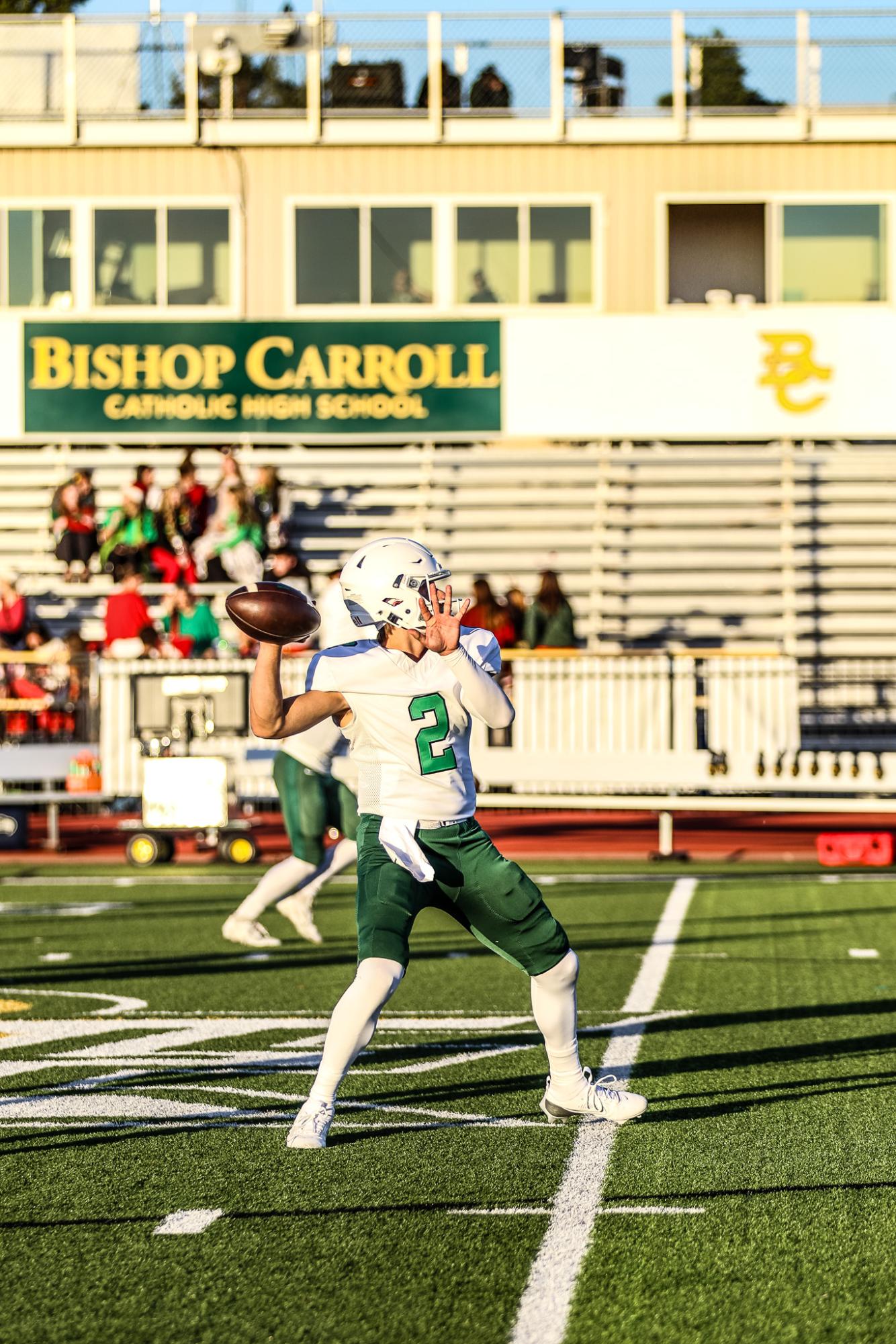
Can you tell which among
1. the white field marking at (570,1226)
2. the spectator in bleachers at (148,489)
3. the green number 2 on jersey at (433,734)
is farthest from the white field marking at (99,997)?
the spectator in bleachers at (148,489)

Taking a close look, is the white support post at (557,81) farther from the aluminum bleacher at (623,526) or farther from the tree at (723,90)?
the aluminum bleacher at (623,526)

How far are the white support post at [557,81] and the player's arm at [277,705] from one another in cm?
1984

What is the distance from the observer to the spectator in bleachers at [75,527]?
21.9m

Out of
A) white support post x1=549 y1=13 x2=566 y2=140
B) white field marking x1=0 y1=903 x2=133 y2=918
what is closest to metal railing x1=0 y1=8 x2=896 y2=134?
white support post x1=549 y1=13 x2=566 y2=140

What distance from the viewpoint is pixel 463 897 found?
5723 millimetres

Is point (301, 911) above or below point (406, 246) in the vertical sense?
below

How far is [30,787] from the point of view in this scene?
1692 cm

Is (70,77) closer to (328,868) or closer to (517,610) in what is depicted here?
(517,610)

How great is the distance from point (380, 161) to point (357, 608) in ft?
65.2

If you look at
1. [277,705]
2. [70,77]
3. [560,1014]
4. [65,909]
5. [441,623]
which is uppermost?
[70,77]

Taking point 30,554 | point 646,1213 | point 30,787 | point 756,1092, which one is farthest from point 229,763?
point 646,1213

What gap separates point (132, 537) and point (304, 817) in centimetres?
1183

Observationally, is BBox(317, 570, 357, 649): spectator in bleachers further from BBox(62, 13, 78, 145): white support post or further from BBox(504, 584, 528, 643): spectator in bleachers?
BBox(62, 13, 78, 145): white support post

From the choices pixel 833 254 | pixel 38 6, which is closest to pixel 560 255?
pixel 833 254
